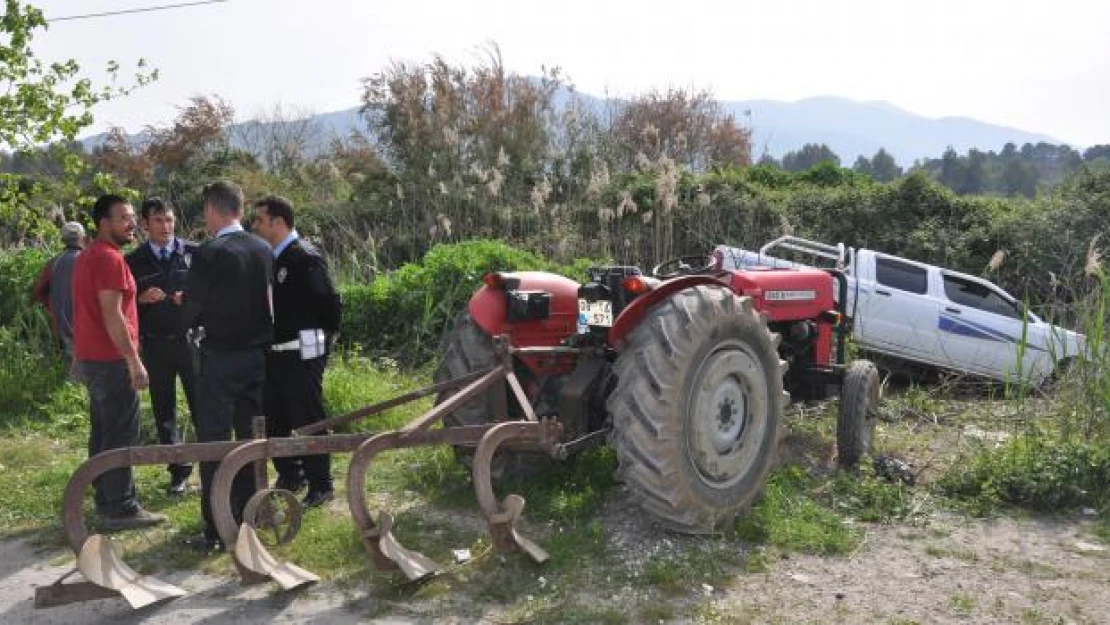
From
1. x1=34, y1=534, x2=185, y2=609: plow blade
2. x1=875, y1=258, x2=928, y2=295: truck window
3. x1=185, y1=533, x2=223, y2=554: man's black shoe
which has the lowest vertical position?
x1=185, y1=533, x2=223, y2=554: man's black shoe

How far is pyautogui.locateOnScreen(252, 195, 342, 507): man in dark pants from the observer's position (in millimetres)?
5371

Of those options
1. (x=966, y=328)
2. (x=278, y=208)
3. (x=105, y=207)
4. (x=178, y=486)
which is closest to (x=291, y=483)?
(x=178, y=486)

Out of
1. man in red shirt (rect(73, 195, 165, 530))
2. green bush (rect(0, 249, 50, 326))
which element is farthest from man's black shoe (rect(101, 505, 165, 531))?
green bush (rect(0, 249, 50, 326))

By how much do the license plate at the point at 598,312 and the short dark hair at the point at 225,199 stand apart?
182cm

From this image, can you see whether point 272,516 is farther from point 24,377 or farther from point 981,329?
point 981,329

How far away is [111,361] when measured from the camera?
5340 millimetres

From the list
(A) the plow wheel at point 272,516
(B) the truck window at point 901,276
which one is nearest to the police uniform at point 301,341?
(A) the plow wheel at point 272,516

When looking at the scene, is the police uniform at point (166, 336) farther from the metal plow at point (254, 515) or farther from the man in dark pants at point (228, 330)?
the metal plow at point (254, 515)

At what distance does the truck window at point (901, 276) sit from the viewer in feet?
34.8

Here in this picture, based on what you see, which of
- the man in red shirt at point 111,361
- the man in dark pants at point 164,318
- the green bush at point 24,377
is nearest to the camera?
the man in red shirt at point 111,361

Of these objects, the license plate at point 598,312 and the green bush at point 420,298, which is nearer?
the license plate at point 598,312

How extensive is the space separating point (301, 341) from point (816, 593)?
2.89 meters

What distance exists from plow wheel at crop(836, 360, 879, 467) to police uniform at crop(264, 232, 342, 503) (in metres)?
2.98

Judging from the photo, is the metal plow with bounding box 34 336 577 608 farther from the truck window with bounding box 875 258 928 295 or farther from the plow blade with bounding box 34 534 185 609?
the truck window with bounding box 875 258 928 295
